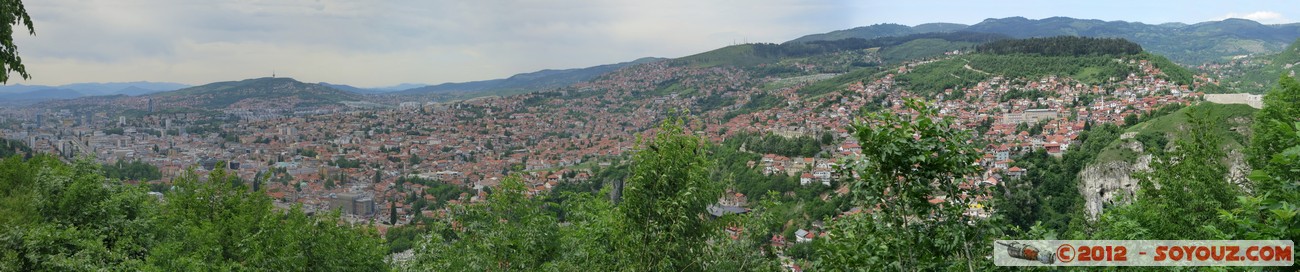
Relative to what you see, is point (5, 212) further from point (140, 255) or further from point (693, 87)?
point (693, 87)

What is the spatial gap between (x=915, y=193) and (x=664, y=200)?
1409 millimetres

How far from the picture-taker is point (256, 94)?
408 ft

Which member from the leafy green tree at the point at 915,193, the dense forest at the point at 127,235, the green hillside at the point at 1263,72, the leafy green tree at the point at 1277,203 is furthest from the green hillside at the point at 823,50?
the leafy green tree at the point at 915,193

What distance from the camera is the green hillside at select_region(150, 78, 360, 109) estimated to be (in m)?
115

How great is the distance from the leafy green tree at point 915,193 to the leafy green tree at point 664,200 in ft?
3.55

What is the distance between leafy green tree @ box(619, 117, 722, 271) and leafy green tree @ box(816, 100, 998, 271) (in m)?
1.08

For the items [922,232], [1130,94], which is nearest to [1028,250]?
[922,232]

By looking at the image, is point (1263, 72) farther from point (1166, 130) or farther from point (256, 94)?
point (256, 94)

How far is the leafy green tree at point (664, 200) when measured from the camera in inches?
142

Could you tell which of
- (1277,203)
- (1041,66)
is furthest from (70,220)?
(1041,66)

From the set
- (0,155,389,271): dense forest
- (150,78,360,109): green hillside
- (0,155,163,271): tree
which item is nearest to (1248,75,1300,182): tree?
(0,155,389,271): dense forest

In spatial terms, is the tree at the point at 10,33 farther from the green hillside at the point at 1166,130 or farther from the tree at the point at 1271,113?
the green hillside at the point at 1166,130

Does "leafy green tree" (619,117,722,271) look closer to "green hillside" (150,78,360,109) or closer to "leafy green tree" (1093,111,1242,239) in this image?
"leafy green tree" (1093,111,1242,239)

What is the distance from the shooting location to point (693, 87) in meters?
113
